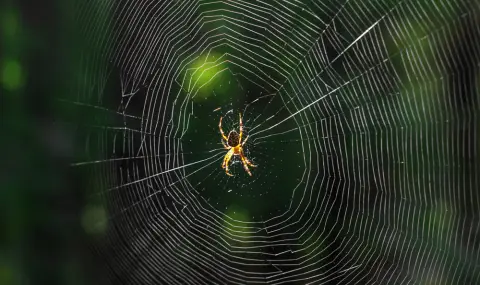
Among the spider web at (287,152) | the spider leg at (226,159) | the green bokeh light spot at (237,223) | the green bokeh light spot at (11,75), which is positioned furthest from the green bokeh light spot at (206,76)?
the green bokeh light spot at (11,75)

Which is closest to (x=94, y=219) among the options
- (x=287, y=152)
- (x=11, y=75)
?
(x=11, y=75)

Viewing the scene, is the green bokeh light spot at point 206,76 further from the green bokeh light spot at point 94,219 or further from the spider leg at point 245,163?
the green bokeh light spot at point 94,219

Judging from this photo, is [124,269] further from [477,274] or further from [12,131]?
[477,274]

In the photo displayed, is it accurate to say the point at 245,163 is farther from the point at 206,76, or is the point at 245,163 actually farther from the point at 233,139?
the point at 206,76

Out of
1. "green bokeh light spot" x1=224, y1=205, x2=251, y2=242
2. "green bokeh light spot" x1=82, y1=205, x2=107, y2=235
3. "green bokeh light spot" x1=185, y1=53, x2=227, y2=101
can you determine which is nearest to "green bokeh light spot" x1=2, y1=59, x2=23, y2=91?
"green bokeh light spot" x1=82, y1=205, x2=107, y2=235

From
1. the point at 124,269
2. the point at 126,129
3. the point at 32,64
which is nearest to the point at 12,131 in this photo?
the point at 32,64
